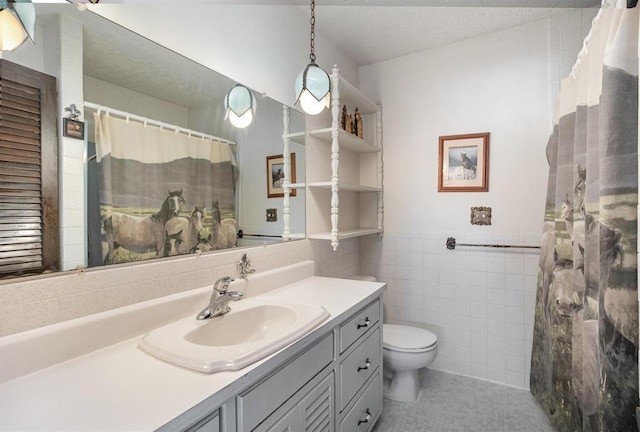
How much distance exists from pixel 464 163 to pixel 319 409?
1.94m

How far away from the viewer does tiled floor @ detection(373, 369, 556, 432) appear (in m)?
1.83

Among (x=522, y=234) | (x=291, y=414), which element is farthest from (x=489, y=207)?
(x=291, y=414)

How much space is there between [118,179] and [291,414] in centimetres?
97

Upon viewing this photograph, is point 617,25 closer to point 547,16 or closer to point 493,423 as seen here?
point 547,16

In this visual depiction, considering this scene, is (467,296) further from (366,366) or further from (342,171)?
(342,171)

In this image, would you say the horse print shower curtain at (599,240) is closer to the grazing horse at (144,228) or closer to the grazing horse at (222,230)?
the grazing horse at (222,230)

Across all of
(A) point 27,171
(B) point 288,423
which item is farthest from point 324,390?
(A) point 27,171

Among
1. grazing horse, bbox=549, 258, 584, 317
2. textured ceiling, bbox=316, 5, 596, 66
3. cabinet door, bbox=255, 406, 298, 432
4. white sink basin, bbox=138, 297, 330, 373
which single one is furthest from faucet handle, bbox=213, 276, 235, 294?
textured ceiling, bbox=316, 5, 596, 66

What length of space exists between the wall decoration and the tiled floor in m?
1.15

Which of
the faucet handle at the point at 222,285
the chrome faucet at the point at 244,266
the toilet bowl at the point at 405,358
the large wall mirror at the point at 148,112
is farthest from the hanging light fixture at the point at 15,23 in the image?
the toilet bowl at the point at 405,358

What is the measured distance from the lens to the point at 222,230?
147 cm

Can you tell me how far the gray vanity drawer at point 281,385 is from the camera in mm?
840

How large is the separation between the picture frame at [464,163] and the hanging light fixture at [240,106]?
1.50 metres

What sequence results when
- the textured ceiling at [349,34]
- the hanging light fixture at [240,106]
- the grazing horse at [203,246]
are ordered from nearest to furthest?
the textured ceiling at [349,34] < the grazing horse at [203,246] < the hanging light fixture at [240,106]
